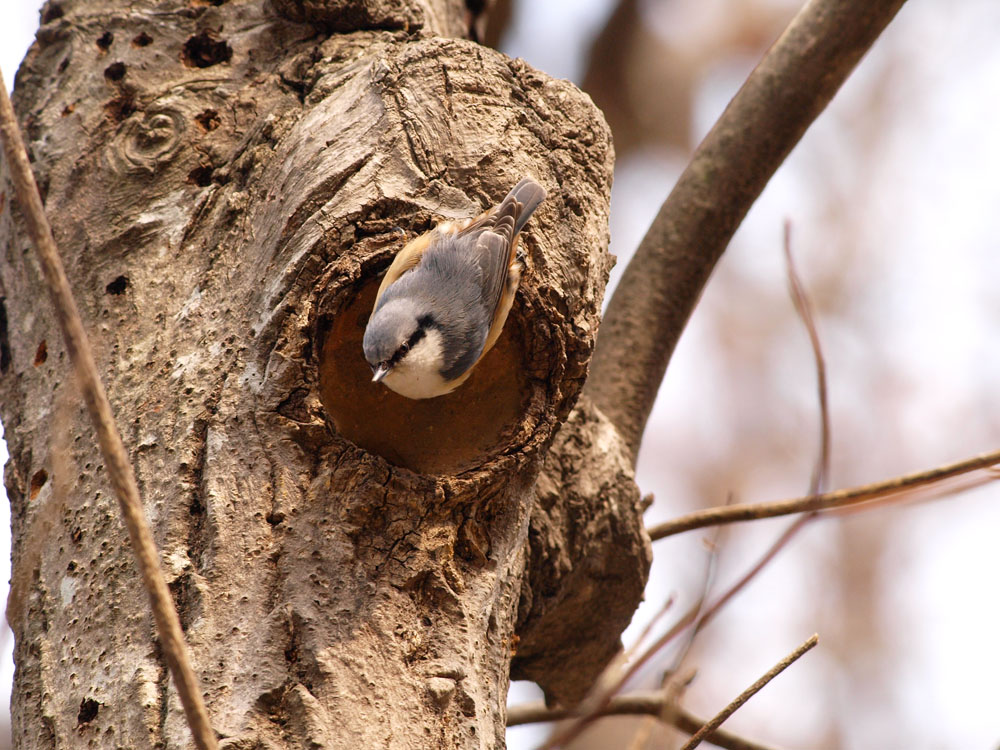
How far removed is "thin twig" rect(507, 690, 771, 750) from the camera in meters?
2.52

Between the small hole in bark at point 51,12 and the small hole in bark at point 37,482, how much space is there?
121cm

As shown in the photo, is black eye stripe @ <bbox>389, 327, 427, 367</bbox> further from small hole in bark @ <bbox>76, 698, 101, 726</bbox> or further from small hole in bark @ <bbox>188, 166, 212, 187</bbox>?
small hole in bark @ <bbox>76, 698, 101, 726</bbox>

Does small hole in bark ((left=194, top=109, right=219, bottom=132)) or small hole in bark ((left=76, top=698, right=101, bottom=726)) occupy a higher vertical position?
small hole in bark ((left=194, top=109, right=219, bottom=132))

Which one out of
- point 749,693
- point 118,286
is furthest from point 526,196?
point 749,693

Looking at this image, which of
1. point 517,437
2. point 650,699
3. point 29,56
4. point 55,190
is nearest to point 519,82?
point 517,437

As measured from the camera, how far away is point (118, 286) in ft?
6.68

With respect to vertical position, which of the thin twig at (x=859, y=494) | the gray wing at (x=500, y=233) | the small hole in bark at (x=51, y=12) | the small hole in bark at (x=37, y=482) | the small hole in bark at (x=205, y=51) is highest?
the small hole in bark at (x=51, y=12)

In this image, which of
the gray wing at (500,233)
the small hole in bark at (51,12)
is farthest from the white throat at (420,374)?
the small hole in bark at (51,12)

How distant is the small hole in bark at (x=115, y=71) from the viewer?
2275mm

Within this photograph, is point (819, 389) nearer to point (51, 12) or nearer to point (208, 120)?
point (208, 120)

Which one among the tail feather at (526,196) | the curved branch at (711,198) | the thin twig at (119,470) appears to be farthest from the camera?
the curved branch at (711,198)

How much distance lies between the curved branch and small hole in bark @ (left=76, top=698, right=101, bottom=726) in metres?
1.56

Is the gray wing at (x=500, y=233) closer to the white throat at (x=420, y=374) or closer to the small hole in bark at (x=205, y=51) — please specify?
the white throat at (x=420, y=374)

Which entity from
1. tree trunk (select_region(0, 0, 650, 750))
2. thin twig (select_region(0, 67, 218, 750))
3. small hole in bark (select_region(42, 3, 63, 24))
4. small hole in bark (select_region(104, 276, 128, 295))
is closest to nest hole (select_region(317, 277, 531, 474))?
tree trunk (select_region(0, 0, 650, 750))
